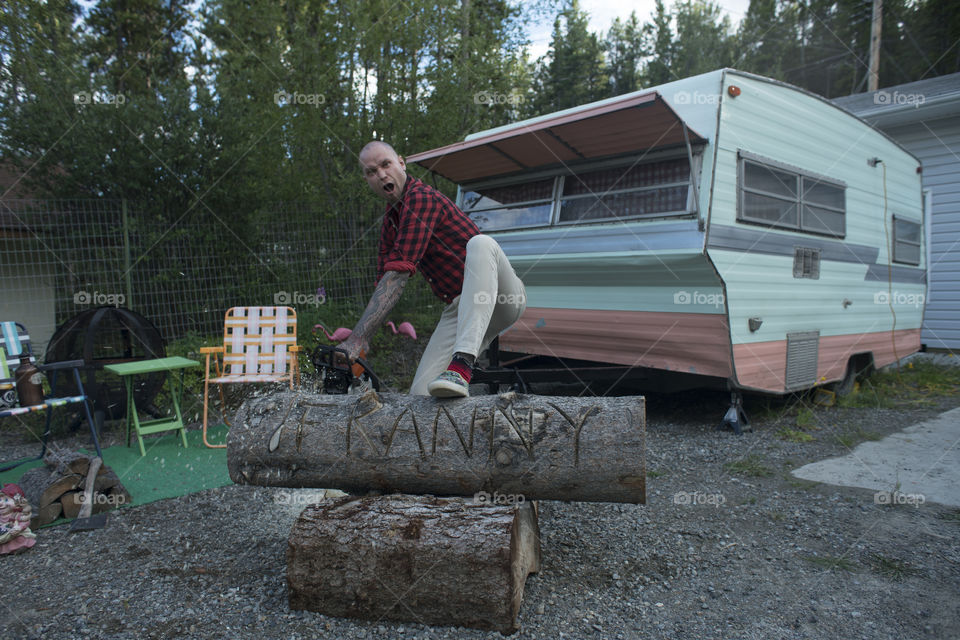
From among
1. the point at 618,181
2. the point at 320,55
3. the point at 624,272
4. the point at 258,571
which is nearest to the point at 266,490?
the point at 258,571

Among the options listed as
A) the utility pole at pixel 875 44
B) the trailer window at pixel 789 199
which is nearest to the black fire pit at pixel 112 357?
the trailer window at pixel 789 199

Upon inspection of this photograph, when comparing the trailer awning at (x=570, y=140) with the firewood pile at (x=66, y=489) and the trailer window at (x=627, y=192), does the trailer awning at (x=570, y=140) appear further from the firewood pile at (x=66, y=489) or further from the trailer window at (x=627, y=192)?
the firewood pile at (x=66, y=489)

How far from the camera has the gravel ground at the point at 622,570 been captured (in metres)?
2.15

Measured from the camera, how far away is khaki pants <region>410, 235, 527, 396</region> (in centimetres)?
261

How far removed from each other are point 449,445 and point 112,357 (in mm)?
4426

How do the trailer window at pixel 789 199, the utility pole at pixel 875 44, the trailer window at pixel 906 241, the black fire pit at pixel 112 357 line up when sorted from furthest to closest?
the utility pole at pixel 875 44 < the trailer window at pixel 906 241 < the black fire pit at pixel 112 357 < the trailer window at pixel 789 199

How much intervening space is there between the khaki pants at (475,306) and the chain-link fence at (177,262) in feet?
13.4

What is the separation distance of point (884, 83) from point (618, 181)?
2646 cm

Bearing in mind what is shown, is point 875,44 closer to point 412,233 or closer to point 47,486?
point 412,233

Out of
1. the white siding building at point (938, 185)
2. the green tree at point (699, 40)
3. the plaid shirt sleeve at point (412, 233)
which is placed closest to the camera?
the plaid shirt sleeve at point (412, 233)

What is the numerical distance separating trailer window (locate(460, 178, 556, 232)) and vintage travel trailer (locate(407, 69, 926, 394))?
20 mm

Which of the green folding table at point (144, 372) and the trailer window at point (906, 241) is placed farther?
the trailer window at point (906, 241)

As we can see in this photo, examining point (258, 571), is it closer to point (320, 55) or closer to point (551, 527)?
point (551, 527)

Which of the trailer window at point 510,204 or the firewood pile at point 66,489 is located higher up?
the trailer window at point 510,204
